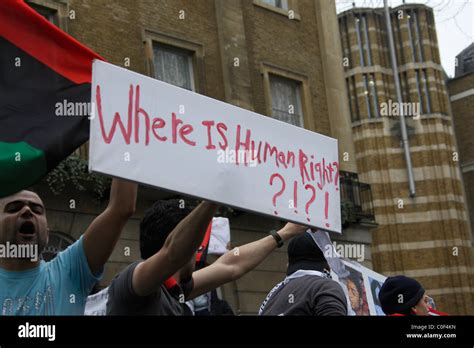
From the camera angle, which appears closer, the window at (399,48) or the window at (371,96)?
the window at (371,96)

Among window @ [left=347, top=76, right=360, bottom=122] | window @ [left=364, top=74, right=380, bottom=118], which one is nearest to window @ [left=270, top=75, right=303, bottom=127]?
window @ [left=364, top=74, right=380, bottom=118]

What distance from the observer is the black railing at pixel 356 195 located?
20.0m

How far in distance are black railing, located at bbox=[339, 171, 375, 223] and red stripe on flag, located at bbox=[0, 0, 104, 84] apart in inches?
652

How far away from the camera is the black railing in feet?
65.7

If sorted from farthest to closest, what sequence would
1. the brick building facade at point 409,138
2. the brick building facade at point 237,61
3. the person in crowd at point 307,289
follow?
1. the brick building facade at point 409,138
2. the brick building facade at point 237,61
3. the person in crowd at point 307,289

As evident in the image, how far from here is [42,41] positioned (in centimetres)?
362

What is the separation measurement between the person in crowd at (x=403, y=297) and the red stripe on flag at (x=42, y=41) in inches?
76.6

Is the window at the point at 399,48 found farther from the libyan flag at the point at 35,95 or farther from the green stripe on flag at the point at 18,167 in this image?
the green stripe on flag at the point at 18,167

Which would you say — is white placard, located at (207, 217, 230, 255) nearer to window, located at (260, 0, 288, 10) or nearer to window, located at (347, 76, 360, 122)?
window, located at (260, 0, 288, 10)

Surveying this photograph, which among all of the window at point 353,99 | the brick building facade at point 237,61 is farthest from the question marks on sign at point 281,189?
the window at point 353,99

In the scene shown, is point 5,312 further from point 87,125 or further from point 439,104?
point 439,104

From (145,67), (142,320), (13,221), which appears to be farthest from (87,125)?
(145,67)

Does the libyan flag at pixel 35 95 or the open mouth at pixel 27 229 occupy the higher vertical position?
the libyan flag at pixel 35 95

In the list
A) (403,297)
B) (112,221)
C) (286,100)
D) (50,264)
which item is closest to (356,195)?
(286,100)
